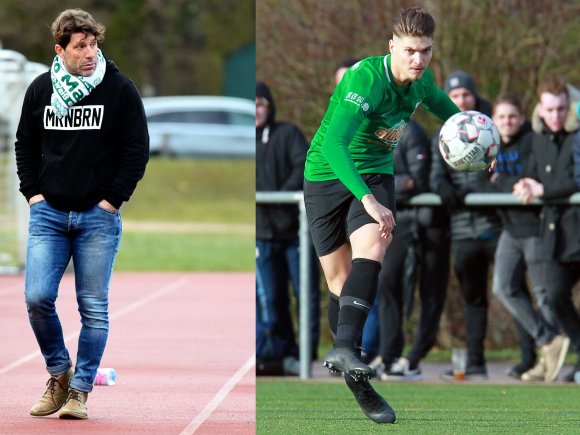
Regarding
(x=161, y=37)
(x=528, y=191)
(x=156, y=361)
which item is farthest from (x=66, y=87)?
(x=161, y=37)

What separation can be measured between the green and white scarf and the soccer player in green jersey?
1.25 meters

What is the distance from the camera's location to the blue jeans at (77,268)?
7.24 meters

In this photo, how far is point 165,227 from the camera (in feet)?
93.1

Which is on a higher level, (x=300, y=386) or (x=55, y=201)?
(x=55, y=201)

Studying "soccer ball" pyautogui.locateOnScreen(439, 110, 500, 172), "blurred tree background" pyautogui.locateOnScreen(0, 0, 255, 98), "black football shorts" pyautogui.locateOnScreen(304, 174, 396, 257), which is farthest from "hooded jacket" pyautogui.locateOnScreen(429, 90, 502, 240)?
"blurred tree background" pyautogui.locateOnScreen(0, 0, 255, 98)

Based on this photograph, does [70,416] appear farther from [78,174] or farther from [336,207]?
[336,207]

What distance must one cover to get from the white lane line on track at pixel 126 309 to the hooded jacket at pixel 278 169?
5.76ft

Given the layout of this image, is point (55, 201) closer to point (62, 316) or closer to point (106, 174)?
point (106, 174)

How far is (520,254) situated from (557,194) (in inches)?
24.1

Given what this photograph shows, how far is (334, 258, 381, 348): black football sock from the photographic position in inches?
281

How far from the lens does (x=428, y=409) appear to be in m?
8.32

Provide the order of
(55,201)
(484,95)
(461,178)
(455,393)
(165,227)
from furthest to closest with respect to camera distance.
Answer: (165,227)
(484,95)
(461,178)
(455,393)
(55,201)

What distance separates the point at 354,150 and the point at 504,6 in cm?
564

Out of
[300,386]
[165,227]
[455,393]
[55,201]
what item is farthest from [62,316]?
[165,227]
